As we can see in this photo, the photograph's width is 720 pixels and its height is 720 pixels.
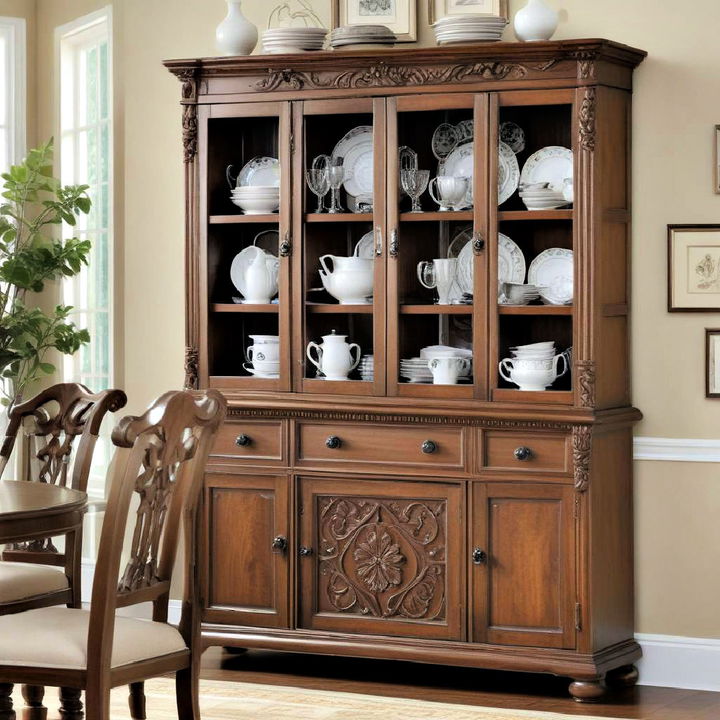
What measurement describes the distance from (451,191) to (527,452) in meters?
0.89

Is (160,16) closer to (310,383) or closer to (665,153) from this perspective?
(310,383)

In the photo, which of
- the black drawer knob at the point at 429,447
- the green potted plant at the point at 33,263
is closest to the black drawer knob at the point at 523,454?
→ the black drawer knob at the point at 429,447

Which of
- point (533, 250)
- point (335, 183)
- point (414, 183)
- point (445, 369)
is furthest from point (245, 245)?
point (533, 250)

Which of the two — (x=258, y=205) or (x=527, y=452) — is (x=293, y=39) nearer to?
(x=258, y=205)

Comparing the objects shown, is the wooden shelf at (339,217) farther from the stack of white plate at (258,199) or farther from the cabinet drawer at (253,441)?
the cabinet drawer at (253,441)

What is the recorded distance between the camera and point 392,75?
14.4 ft

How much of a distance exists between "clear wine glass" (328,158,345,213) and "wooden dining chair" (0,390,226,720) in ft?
5.04

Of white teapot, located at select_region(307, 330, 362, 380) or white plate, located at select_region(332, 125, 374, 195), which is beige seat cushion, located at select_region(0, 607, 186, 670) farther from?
white plate, located at select_region(332, 125, 374, 195)

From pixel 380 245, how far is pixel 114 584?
6.05 feet

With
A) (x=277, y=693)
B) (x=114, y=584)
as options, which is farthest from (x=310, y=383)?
A: (x=114, y=584)

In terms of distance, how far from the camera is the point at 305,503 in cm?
447

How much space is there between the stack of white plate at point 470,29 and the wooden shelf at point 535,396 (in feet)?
3.73

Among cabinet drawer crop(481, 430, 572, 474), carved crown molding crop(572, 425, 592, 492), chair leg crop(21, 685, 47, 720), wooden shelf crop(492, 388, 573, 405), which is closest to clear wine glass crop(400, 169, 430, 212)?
wooden shelf crop(492, 388, 573, 405)

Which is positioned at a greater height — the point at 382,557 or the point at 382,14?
the point at 382,14
